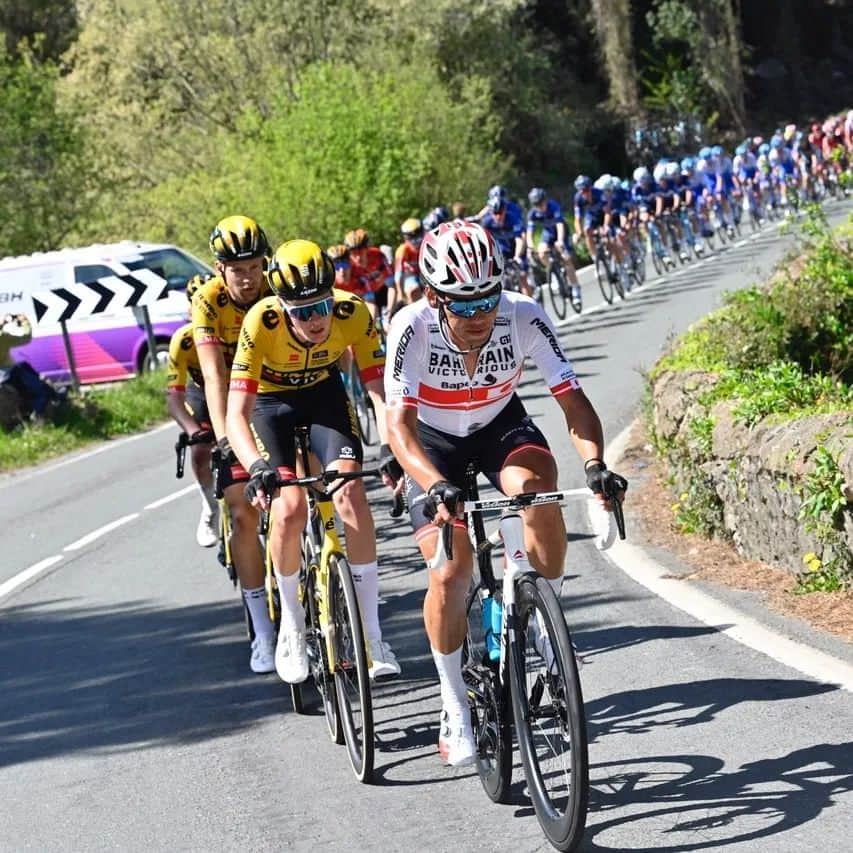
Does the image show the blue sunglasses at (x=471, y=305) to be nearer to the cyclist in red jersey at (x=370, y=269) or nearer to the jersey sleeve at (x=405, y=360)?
the jersey sleeve at (x=405, y=360)

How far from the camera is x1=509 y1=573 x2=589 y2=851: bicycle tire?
4.63 meters

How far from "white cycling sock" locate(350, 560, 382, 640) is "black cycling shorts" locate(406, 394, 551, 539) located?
89cm

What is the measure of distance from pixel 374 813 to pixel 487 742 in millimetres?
484

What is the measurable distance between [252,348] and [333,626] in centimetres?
134

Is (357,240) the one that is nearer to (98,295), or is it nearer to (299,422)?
(98,295)

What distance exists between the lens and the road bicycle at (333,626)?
5.95 m

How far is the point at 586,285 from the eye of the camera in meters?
29.5

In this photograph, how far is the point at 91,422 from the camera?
20.1 meters

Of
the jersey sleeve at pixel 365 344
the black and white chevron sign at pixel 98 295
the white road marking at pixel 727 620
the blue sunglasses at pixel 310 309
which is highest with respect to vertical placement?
the blue sunglasses at pixel 310 309

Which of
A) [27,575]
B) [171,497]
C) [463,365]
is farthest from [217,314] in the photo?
[171,497]

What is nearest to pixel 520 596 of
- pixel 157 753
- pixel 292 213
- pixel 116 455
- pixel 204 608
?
pixel 157 753

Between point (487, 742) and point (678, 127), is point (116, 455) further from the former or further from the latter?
point (678, 127)

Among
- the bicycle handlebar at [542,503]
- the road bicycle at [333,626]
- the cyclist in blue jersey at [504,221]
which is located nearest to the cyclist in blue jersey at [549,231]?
the cyclist in blue jersey at [504,221]

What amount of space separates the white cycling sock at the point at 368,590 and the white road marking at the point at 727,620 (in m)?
1.65
